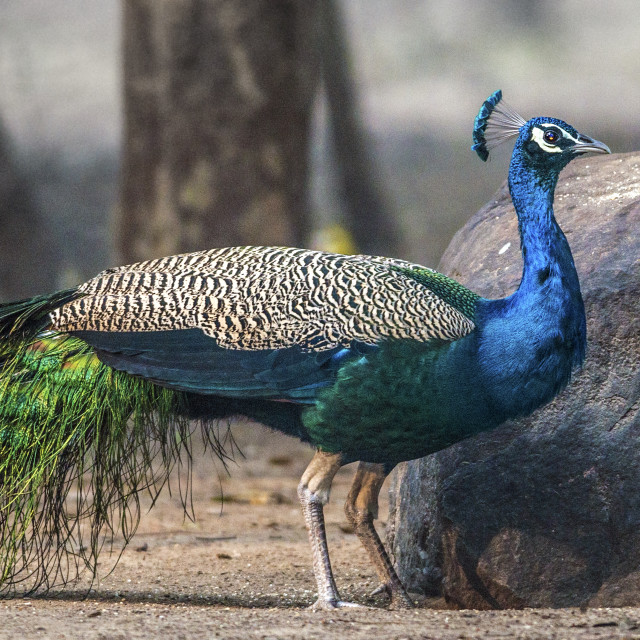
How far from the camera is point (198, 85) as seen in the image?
8.65m

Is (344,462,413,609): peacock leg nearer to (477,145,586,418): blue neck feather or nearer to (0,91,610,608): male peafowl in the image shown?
(0,91,610,608): male peafowl

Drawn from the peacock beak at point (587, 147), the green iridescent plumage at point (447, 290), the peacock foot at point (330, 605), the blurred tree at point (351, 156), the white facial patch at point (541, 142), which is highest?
the blurred tree at point (351, 156)

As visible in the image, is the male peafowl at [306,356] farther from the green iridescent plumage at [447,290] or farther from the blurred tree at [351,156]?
the blurred tree at [351,156]

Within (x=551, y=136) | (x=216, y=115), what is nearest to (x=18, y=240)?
(x=216, y=115)

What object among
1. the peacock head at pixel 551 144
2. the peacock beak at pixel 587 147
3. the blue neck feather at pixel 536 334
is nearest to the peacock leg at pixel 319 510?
the blue neck feather at pixel 536 334

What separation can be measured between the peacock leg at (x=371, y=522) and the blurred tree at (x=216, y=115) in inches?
184

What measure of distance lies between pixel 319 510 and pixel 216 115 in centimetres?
534

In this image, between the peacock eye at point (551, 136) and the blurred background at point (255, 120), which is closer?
the peacock eye at point (551, 136)

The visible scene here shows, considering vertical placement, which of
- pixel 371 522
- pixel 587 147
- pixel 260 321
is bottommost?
pixel 371 522

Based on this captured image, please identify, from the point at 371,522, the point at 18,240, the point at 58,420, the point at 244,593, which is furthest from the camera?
the point at 18,240

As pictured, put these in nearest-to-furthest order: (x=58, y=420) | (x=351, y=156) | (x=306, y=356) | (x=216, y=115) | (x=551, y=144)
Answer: (x=306, y=356), (x=551, y=144), (x=58, y=420), (x=216, y=115), (x=351, y=156)

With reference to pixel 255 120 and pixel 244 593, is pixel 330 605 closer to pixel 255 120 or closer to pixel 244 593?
pixel 244 593

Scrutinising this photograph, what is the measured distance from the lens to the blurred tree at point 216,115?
8625mm

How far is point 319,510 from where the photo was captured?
3965 mm
